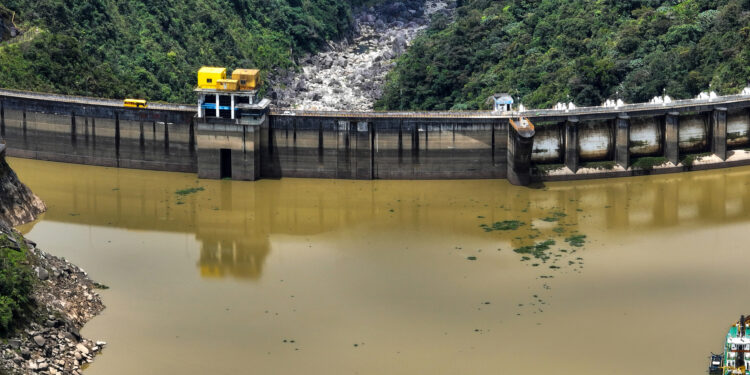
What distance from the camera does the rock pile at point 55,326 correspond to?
148ft

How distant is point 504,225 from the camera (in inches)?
2648

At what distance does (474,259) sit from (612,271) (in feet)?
23.2

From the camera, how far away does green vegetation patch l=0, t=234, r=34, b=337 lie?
1821 inches

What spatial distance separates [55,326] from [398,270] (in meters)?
18.4

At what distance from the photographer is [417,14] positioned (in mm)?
140875

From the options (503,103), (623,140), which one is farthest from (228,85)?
(623,140)

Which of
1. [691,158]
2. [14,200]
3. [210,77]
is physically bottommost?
[14,200]

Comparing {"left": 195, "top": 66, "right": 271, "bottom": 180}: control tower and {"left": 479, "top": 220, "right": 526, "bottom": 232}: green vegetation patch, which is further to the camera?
{"left": 195, "top": 66, "right": 271, "bottom": 180}: control tower

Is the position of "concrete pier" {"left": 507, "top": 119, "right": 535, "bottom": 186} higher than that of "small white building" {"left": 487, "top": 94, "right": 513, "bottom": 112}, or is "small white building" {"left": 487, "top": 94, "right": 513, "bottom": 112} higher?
"small white building" {"left": 487, "top": 94, "right": 513, "bottom": 112}

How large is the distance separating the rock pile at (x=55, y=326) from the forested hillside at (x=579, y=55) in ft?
150

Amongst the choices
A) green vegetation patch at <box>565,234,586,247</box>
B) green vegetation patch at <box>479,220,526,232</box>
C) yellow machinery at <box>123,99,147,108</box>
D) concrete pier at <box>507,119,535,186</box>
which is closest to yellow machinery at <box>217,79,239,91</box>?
yellow machinery at <box>123,99,147,108</box>

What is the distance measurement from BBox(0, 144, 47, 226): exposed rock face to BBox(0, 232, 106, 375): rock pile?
9.74 m

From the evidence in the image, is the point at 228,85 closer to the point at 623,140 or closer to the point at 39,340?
the point at 623,140

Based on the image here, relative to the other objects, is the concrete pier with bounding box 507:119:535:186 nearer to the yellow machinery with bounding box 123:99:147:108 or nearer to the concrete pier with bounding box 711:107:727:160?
the concrete pier with bounding box 711:107:727:160
